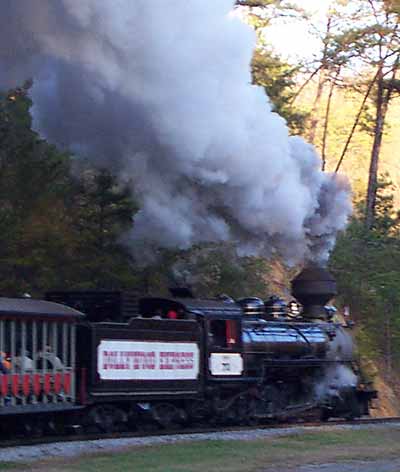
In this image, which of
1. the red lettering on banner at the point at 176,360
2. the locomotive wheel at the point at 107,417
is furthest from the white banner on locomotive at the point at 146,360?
the locomotive wheel at the point at 107,417

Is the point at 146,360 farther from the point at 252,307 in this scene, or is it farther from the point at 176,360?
the point at 252,307

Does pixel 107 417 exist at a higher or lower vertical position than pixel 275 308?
lower

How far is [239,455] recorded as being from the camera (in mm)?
13148

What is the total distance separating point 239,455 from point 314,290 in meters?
8.45

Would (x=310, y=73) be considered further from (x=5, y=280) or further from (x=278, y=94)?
(x=5, y=280)

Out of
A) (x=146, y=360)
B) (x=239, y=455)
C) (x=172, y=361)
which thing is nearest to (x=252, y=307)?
(x=172, y=361)

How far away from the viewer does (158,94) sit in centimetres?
1747

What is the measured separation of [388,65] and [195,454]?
2612 centimetres

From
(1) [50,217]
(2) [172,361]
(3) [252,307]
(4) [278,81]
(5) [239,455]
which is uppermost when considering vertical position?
(4) [278,81]

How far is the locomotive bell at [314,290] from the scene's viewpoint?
69.5 ft

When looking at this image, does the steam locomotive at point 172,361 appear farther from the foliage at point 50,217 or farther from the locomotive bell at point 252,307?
the foliage at point 50,217

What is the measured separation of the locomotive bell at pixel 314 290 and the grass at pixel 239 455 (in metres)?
5.36

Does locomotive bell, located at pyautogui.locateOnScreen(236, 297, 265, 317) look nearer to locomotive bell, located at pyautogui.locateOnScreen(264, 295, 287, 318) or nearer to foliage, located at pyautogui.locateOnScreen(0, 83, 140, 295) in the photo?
locomotive bell, located at pyautogui.locateOnScreen(264, 295, 287, 318)

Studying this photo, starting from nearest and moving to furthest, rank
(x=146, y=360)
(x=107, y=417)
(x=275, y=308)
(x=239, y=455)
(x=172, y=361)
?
(x=239, y=455) < (x=107, y=417) < (x=146, y=360) < (x=172, y=361) < (x=275, y=308)
